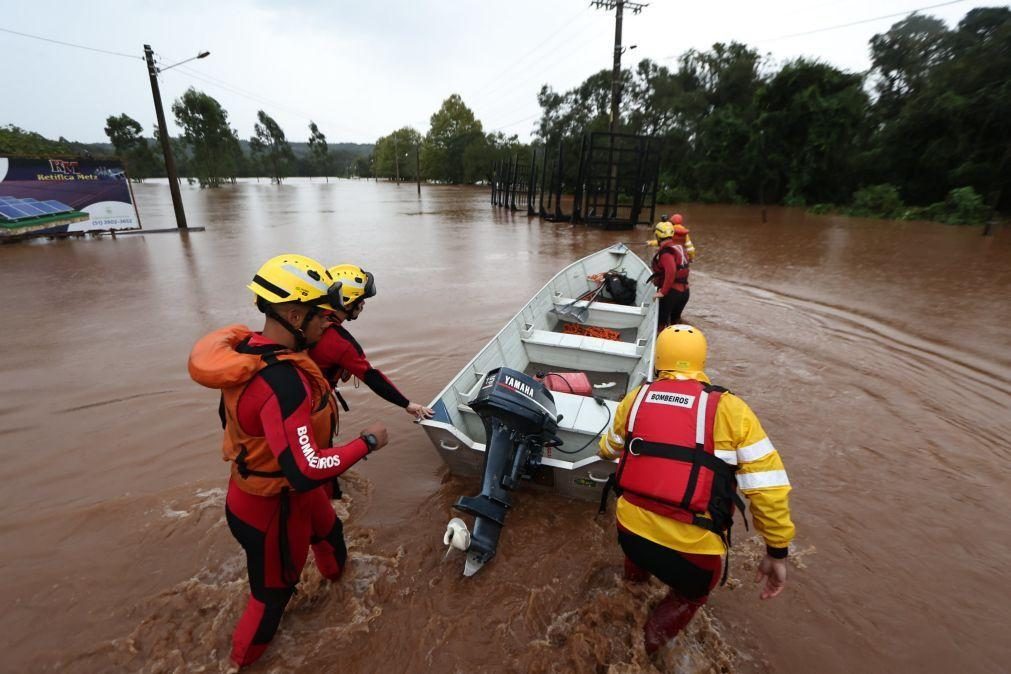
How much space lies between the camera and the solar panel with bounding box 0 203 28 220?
12695 millimetres

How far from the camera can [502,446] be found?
2834mm

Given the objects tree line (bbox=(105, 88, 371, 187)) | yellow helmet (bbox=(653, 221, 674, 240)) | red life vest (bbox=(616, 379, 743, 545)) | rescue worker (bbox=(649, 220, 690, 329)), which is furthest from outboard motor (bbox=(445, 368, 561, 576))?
tree line (bbox=(105, 88, 371, 187))

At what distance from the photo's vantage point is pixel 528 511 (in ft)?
10.8

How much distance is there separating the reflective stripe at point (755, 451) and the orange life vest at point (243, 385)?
1744 mm

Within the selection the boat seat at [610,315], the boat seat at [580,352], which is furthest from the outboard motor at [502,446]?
the boat seat at [610,315]

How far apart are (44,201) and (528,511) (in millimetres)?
18076

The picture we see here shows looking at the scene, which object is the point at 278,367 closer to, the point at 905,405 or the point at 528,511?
the point at 528,511

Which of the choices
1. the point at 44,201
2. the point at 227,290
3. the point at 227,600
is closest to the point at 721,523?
the point at 227,600

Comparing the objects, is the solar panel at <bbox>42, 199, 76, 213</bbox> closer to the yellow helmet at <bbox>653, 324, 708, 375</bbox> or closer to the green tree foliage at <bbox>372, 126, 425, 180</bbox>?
the yellow helmet at <bbox>653, 324, 708, 375</bbox>

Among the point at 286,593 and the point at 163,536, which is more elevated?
the point at 286,593

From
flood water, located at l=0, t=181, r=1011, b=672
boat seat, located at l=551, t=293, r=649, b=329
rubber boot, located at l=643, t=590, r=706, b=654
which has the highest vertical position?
boat seat, located at l=551, t=293, r=649, b=329

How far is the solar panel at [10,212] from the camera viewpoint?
12.7 m

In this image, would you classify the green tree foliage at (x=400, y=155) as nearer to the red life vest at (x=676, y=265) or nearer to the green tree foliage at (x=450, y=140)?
the green tree foliage at (x=450, y=140)

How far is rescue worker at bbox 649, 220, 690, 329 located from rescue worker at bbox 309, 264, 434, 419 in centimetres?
424
